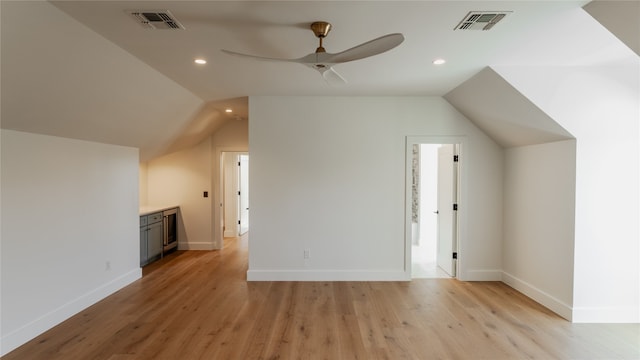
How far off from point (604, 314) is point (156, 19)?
15.7 ft

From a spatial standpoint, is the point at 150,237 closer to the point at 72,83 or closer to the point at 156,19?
the point at 72,83

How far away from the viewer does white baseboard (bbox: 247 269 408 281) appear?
13.9 ft

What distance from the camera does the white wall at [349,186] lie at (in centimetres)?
425

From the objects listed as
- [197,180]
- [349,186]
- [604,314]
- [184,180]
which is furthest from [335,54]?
[184,180]

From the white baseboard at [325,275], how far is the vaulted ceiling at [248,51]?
7.86ft

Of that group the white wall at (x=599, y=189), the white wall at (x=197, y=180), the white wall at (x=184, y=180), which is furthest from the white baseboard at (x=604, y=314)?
the white wall at (x=184, y=180)

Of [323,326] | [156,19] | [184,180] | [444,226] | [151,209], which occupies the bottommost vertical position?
[323,326]

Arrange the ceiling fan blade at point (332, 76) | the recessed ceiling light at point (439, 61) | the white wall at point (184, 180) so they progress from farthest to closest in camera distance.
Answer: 1. the white wall at point (184, 180)
2. the recessed ceiling light at point (439, 61)
3. the ceiling fan blade at point (332, 76)

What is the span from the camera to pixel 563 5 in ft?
6.49

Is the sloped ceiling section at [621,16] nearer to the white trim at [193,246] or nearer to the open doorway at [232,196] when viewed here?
the white trim at [193,246]

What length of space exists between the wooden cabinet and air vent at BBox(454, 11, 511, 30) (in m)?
4.88

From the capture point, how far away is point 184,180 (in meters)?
5.86

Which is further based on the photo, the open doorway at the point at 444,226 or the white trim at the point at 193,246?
the white trim at the point at 193,246

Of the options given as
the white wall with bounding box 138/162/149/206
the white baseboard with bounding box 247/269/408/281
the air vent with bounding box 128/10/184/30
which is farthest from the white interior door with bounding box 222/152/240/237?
the air vent with bounding box 128/10/184/30
